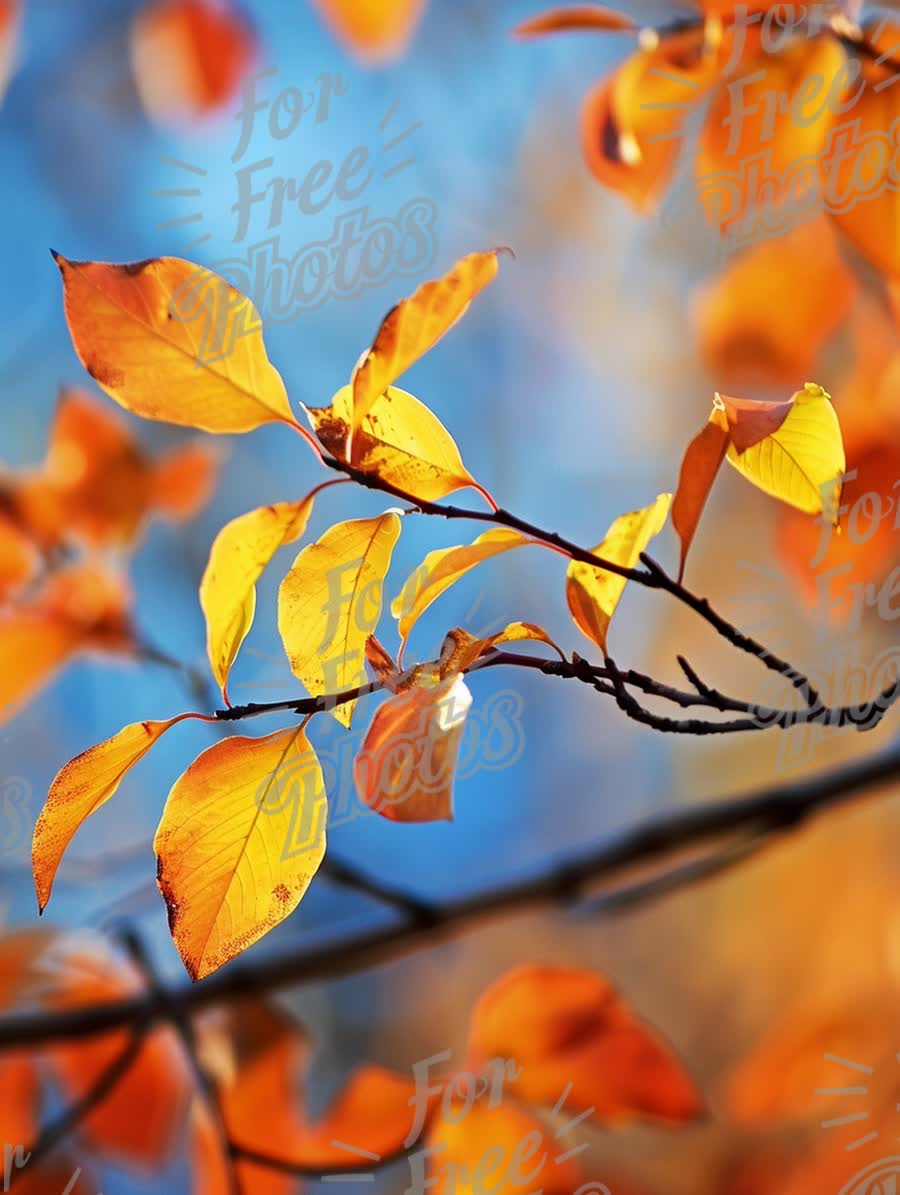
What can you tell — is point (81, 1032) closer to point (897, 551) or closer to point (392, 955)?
point (392, 955)

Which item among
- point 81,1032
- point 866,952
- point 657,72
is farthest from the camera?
point 866,952

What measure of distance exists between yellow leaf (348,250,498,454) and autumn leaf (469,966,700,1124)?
44 centimetres

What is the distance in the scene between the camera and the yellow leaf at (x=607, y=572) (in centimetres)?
27

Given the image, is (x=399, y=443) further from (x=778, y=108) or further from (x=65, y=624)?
(x=65, y=624)

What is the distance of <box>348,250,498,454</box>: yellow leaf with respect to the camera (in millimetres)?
240

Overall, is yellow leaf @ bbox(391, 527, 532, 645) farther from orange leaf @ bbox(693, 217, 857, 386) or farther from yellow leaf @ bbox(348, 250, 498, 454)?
orange leaf @ bbox(693, 217, 857, 386)

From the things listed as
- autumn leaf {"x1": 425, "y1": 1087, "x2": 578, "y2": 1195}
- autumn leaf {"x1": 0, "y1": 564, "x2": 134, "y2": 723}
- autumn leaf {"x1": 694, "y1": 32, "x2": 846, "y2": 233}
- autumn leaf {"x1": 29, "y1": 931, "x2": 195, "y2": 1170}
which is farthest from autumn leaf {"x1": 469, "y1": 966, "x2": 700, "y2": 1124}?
autumn leaf {"x1": 694, "y1": 32, "x2": 846, "y2": 233}

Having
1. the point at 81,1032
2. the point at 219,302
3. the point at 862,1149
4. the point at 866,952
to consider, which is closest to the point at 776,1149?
the point at 866,952

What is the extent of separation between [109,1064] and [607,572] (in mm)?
588

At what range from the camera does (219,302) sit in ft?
0.85

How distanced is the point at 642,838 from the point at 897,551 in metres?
0.30

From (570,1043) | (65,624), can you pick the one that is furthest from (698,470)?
(65,624)

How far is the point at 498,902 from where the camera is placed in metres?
0.64

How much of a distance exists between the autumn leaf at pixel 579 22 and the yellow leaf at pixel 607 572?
0.24 metres
